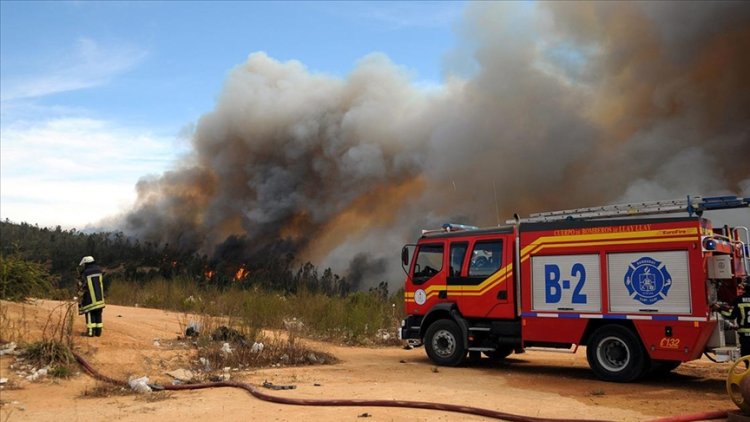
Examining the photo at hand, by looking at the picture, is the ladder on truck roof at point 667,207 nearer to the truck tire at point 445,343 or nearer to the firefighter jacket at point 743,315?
the firefighter jacket at point 743,315

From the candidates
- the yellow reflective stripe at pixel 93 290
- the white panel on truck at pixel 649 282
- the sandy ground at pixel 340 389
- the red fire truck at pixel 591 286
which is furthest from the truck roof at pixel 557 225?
the yellow reflective stripe at pixel 93 290

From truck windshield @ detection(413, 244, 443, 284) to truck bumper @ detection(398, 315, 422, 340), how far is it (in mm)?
710

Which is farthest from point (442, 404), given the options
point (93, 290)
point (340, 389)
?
point (93, 290)

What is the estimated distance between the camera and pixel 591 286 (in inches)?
389

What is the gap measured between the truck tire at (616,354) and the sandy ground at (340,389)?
0.21m

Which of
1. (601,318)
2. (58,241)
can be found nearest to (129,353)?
(601,318)

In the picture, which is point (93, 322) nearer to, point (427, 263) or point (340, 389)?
point (340, 389)

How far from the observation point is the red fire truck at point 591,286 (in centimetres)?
901

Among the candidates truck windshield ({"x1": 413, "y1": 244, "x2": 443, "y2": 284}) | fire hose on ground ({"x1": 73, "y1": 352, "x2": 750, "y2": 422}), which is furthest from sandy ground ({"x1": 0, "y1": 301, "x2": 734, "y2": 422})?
truck windshield ({"x1": 413, "y1": 244, "x2": 443, "y2": 284})

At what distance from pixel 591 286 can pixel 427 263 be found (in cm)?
323

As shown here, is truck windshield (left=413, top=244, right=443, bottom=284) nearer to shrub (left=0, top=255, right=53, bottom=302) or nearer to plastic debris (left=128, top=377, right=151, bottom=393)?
plastic debris (left=128, top=377, right=151, bottom=393)

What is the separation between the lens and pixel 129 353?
10273 mm

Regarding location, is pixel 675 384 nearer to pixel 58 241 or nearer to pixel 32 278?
pixel 32 278

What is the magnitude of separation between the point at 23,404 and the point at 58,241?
45731 mm
